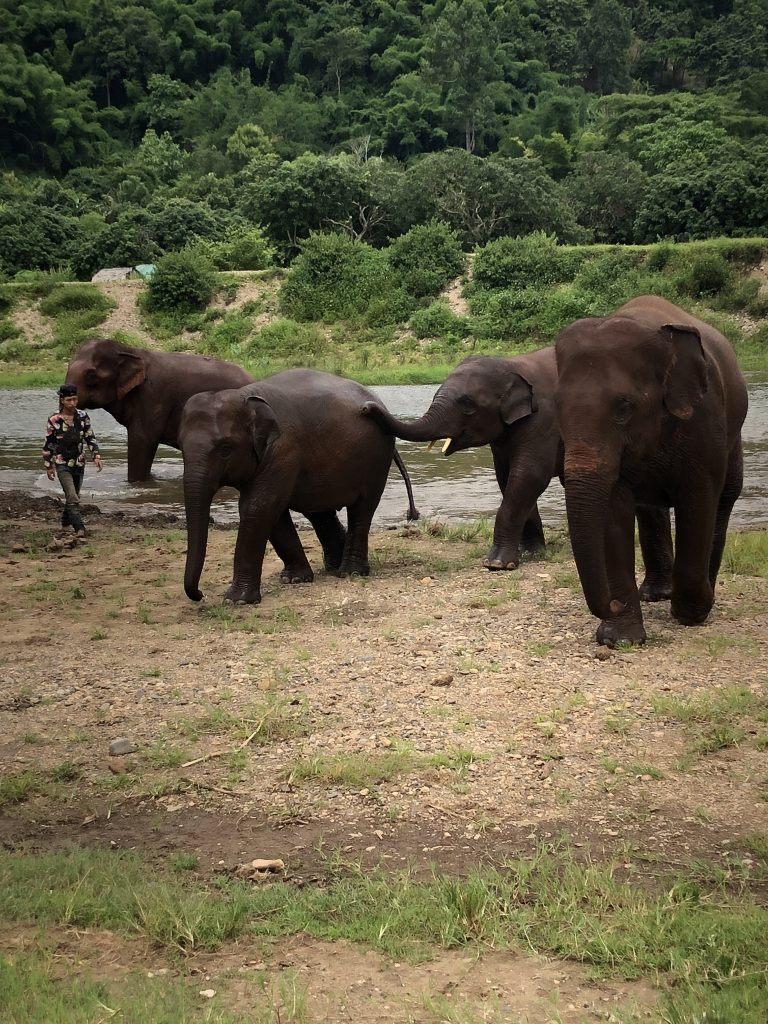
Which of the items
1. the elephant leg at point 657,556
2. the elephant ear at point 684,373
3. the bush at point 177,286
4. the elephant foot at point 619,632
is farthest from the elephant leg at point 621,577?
the bush at point 177,286

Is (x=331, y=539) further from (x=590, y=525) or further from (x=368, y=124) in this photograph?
(x=368, y=124)

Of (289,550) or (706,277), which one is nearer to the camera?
(289,550)

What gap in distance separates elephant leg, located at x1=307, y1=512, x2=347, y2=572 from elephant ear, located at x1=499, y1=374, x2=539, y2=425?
179 centimetres

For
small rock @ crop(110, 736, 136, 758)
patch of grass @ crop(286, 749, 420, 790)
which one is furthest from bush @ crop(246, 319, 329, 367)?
patch of grass @ crop(286, 749, 420, 790)

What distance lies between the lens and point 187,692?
706cm

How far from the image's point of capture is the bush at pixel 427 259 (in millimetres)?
45656

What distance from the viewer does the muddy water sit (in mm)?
15133

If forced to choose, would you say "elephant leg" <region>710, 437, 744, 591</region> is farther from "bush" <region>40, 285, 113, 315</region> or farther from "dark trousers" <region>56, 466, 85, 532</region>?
"bush" <region>40, 285, 113, 315</region>

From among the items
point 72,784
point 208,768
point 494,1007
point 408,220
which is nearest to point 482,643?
point 208,768

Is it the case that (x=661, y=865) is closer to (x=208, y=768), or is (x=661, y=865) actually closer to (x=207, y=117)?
(x=208, y=768)

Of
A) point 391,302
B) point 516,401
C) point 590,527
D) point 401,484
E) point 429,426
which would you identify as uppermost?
point 516,401

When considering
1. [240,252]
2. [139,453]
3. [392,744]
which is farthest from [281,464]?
[240,252]

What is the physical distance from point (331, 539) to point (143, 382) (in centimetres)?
525

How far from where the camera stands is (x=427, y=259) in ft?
152
